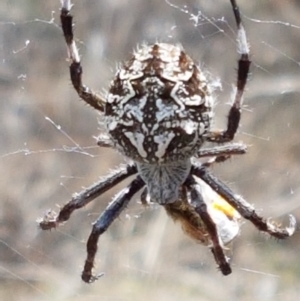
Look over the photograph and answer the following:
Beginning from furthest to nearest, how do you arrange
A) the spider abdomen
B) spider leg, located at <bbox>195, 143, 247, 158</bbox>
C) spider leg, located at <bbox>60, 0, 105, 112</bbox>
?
spider leg, located at <bbox>195, 143, 247, 158</bbox>, spider leg, located at <bbox>60, 0, 105, 112</bbox>, the spider abdomen

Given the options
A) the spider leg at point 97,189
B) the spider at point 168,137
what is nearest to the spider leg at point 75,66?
the spider at point 168,137

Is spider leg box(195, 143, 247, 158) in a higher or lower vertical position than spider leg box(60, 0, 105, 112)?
lower

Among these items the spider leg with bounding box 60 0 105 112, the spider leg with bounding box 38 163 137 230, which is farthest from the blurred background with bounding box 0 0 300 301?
the spider leg with bounding box 60 0 105 112

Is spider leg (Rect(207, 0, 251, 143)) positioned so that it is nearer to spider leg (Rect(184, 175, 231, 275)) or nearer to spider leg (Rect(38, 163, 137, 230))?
spider leg (Rect(184, 175, 231, 275))

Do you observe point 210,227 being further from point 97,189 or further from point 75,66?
point 75,66

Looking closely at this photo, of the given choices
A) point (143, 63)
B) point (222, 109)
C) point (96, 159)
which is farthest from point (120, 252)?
point (143, 63)

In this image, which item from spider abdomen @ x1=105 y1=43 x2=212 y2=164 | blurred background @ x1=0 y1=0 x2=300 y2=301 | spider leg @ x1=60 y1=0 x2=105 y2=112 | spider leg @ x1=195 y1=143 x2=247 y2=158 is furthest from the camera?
blurred background @ x1=0 y1=0 x2=300 y2=301

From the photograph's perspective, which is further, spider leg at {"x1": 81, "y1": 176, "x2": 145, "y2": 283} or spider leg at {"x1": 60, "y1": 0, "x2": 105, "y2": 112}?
spider leg at {"x1": 81, "y1": 176, "x2": 145, "y2": 283}

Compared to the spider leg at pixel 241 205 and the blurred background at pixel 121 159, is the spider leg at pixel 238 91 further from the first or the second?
the blurred background at pixel 121 159
